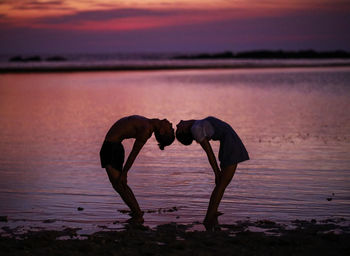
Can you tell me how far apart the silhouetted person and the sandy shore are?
1.63 ft

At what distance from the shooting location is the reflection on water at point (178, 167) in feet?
28.1

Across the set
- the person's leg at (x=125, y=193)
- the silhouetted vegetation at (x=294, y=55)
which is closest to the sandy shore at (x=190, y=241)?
the person's leg at (x=125, y=193)

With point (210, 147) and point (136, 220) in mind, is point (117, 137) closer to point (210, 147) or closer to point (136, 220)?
point (136, 220)

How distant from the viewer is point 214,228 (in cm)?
749

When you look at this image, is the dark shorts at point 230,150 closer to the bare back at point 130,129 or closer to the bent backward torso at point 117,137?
the bare back at point 130,129

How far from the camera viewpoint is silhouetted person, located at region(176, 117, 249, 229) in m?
7.68

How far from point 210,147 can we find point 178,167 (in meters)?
3.72

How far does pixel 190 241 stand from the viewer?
6672 millimetres

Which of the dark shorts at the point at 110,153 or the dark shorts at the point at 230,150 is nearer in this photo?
the dark shorts at the point at 230,150

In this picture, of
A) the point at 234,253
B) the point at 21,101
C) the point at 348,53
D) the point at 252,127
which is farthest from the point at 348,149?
the point at 348,53

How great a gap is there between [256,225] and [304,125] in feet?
33.4

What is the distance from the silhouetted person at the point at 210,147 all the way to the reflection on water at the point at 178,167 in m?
0.33

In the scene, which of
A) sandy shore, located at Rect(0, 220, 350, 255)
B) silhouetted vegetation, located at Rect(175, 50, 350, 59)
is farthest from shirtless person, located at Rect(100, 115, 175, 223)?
silhouetted vegetation, located at Rect(175, 50, 350, 59)

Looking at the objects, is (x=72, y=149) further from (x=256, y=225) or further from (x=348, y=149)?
(x=256, y=225)
